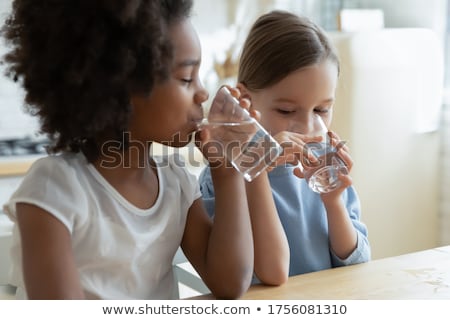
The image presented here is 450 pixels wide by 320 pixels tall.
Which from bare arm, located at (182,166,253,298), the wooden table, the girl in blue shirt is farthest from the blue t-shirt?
bare arm, located at (182,166,253,298)

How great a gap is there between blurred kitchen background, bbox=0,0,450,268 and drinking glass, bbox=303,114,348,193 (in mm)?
1189

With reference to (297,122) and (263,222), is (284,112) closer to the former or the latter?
(297,122)

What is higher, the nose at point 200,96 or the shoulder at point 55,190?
the nose at point 200,96

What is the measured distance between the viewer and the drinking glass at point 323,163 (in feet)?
3.36

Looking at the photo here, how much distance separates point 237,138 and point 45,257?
0.29 meters

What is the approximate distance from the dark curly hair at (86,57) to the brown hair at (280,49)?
332mm

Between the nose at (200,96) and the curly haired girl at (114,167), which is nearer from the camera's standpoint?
the curly haired girl at (114,167)

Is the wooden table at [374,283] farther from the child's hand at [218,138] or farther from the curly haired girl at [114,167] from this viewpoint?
the child's hand at [218,138]

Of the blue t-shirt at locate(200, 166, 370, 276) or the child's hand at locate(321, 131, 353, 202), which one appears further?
the blue t-shirt at locate(200, 166, 370, 276)

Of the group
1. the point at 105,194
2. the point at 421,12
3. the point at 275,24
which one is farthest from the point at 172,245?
the point at 421,12

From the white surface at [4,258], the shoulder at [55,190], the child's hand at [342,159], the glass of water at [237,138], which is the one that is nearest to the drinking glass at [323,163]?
the child's hand at [342,159]

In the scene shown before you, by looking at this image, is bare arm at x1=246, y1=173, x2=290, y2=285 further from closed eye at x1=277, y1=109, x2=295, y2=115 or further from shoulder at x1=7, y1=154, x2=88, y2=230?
shoulder at x1=7, y1=154, x2=88, y2=230

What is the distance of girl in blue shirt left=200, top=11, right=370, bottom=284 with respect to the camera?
112 cm

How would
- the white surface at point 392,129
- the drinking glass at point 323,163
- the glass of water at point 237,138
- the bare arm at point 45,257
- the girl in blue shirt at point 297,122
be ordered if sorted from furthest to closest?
the white surface at point 392,129 < the girl in blue shirt at point 297,122 < the drinking glass at point 323,163 < the glass of water at point 237,138 < the bare arm at point 45,257
